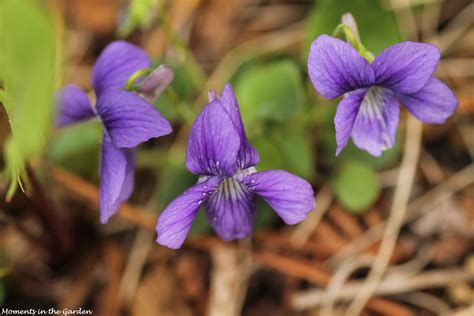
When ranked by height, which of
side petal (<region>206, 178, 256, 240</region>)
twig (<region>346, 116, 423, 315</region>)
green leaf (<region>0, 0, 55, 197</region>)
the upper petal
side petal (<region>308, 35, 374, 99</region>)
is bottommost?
twig (<region>346, 116, 423, 315</region>)

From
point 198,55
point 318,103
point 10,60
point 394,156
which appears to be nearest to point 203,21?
point 198,55

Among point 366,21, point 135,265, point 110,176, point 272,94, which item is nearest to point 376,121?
point 272,94

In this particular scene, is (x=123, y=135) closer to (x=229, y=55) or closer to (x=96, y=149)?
(x=96, y=149)

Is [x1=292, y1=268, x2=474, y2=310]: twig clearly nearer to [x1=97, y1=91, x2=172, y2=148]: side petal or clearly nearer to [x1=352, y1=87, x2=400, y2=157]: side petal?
[x1=352, y1=87, x2=400, y2=157]: side petal

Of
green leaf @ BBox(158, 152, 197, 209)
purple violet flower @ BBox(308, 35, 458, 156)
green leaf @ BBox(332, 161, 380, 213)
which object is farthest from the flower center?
green leaf @ BBox(158, 152, 197, 209)

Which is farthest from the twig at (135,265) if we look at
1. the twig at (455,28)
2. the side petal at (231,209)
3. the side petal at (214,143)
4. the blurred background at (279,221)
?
the twig at (455,28)

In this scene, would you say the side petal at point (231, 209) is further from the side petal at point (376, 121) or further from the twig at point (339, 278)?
the twig at point (339, 278)

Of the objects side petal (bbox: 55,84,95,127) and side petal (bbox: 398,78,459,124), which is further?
side petal (bbox: 55,84,95,127)
